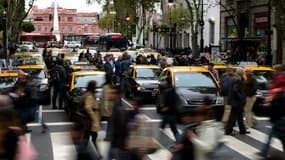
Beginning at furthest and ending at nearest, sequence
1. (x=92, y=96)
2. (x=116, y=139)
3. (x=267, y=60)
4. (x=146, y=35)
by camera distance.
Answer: (x=146, y=35) → (x=267, y=60) → (x=92, y=96) → (x=116, y=139)

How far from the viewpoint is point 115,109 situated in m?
8.84

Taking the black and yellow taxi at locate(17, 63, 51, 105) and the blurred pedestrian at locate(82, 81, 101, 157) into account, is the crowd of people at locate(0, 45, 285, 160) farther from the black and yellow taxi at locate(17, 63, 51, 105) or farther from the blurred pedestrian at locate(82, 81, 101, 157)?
the black and yellow taxi at locate(17, 63, 51, 105)

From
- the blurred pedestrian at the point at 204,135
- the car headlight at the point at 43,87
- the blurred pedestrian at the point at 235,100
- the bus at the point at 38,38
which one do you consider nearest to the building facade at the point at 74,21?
the bus at the point at 38,38

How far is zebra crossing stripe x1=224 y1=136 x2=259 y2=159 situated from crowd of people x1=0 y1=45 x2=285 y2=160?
0.30 meters

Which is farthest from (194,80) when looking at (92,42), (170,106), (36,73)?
(92,42)

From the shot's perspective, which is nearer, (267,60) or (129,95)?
(129,95)

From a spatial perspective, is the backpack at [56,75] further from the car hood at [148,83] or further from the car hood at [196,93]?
the car hood at [196,93]

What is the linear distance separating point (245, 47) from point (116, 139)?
28984 millimetres

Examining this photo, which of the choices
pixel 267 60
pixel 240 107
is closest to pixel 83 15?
pixel 267 60

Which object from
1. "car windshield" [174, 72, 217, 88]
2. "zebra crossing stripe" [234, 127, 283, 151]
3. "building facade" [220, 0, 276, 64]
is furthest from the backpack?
"building facade" [220, 0, 276, 64]

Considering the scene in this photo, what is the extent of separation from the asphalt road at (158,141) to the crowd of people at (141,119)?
315mm

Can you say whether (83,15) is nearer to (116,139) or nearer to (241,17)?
(241,17)

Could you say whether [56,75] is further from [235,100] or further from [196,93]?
[235,100]

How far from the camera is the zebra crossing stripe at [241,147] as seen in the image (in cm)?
1206
